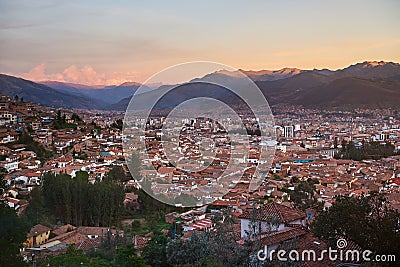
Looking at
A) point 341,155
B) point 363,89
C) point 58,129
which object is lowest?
point 341,155

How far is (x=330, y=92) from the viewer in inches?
2213

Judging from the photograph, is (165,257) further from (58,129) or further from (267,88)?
(267,88)

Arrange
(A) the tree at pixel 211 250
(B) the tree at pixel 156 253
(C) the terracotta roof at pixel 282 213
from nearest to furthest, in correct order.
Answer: (A) the tree at pixel 211 250, (B) the tree at pixel 156 253, (C) the terracotta roof at pixel 282 213

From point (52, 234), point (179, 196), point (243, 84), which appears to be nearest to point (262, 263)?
point (243, 84)

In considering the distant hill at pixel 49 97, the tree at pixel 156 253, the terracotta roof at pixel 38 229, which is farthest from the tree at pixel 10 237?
the distant hill at pixel 49 97

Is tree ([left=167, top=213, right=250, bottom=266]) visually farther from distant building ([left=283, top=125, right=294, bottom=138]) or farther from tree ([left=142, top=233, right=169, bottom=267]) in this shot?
distant building ([left=283, top=125, right=294, bottom=138])

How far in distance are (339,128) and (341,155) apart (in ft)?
51.9

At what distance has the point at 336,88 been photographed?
182ft

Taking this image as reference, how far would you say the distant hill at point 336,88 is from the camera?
50.2 metres

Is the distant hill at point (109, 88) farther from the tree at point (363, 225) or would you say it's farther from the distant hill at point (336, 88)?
the tree at point (363, 225)

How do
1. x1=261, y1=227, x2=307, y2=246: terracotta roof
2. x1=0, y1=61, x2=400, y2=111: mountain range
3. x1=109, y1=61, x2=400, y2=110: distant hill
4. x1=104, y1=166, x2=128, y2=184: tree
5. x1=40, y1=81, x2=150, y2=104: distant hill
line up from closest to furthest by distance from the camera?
x1=261, y1=227, x2=307, y2=246: terracotta roof → x1=104, y1=166, x2=128, y2=184: tree → x1=40, y1=81, x2=150, y2=104: distant hill → x1=0, y1=61, x2=400, y2=111: mountain range → x1=109, y1=61, x2=400, y2=110: distant hill

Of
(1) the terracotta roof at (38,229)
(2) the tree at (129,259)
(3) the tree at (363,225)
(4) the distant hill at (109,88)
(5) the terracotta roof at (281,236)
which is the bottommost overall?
(1) the terracotta roof at (38,229)

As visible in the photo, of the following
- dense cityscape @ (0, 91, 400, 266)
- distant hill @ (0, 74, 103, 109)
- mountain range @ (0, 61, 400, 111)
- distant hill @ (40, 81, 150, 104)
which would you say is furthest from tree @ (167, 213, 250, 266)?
distant hill @ (0, 74, 103, 109)

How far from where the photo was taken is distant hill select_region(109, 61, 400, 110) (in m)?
→ 50.2
